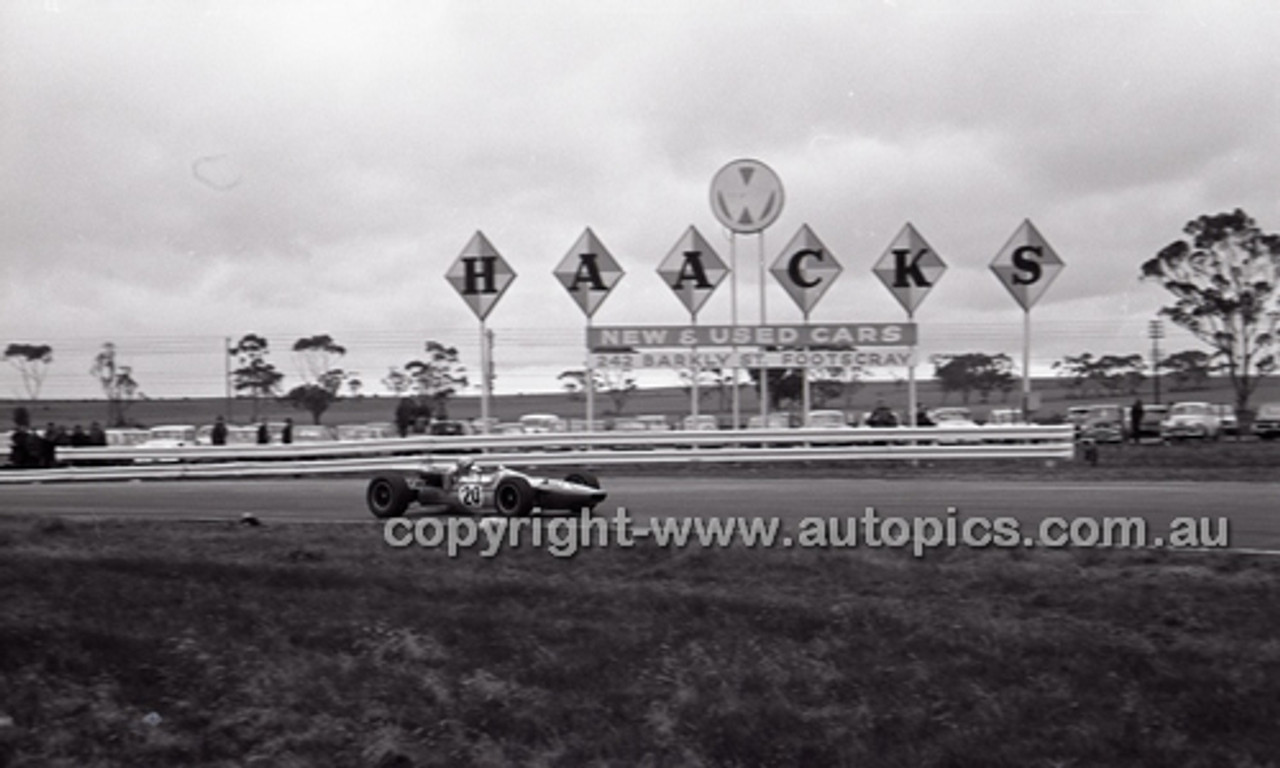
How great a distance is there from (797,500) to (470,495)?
4321 millimetres

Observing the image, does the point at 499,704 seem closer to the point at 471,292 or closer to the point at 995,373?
the point at 471,292


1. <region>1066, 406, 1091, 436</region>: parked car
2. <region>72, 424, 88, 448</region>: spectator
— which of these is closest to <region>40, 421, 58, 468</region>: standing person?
<region>72, 424, 88, 448</region>: spectator

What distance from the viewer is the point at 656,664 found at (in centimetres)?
835

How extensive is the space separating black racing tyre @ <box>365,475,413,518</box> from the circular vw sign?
1202 cm

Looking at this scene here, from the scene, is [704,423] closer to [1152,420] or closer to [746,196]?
[746,196]

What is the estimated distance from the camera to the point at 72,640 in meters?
8.49

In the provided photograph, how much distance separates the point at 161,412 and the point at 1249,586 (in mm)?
39653

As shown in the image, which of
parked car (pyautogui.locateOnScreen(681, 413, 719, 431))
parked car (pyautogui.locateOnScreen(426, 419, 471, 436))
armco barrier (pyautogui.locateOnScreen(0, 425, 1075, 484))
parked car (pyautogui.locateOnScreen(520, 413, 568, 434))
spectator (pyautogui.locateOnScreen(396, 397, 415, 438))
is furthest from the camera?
parked car (pyautogui.locateOnScreen(520, 413, 568, 434))

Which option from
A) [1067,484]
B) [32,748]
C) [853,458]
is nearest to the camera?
[32,748]

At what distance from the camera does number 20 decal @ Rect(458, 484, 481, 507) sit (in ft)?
44.9

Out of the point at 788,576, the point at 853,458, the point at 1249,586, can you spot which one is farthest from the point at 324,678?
the point at 853,458

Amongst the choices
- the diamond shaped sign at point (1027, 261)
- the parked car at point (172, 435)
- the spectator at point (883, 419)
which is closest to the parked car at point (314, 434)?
the parked car at point (172, 435)

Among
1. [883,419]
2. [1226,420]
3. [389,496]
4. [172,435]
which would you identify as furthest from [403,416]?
[1226,420]

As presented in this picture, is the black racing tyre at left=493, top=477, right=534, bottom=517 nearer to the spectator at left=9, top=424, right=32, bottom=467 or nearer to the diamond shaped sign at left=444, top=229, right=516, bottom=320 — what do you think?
the diamond shaped sign at left=444, top=229, right=516, bottom=320
